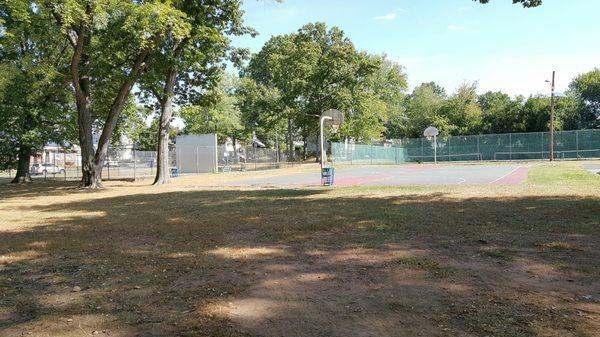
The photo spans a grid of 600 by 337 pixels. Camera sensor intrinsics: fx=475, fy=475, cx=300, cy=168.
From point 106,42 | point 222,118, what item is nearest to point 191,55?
point 106,42

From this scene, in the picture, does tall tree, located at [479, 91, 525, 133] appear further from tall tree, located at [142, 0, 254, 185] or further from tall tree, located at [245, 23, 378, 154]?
tall tree, located at [142, 0, 254, 185]

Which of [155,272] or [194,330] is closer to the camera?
[194,330]

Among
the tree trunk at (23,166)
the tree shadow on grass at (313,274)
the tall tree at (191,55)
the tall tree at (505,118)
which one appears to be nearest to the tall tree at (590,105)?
the tall tree at (505,118)

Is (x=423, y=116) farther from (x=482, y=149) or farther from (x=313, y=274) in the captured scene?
(x=313, y=274)

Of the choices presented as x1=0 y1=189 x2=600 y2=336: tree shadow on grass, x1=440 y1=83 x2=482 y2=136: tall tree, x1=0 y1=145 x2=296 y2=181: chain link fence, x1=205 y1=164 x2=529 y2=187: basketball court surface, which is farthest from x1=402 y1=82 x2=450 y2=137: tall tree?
x1=0 y1=189 x2=600 y2=336: tree shadow on grass

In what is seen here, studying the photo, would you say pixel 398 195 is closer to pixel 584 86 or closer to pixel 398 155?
pixel 398 155

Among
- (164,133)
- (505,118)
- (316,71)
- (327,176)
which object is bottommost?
(327,176)

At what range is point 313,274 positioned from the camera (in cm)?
541

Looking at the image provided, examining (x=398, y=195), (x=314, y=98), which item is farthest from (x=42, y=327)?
(x=314, y=98)

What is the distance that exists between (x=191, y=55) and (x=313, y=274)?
58.2ft

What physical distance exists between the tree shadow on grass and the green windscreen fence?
38.1 m

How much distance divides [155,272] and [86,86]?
18.9 m

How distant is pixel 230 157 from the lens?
44.5 meters

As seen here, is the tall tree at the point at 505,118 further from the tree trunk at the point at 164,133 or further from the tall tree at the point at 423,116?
the tree trunk at the point at 164,133
